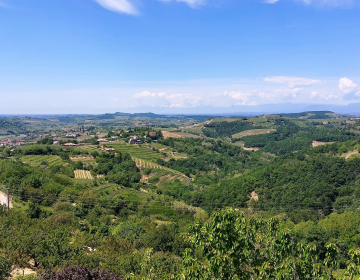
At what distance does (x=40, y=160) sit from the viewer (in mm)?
79750

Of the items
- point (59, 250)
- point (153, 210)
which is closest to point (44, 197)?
point (153, 210)

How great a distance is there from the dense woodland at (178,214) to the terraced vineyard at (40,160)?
65cm

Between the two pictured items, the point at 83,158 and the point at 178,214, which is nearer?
the point at 178,214

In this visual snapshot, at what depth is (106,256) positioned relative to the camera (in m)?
15.2

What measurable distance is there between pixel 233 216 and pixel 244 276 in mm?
1486

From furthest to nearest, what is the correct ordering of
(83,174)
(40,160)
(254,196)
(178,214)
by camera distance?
1. (40,160)
2. (83,174)
3. (254,196)
4. (178,214)

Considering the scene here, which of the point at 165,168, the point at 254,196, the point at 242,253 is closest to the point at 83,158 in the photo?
the point at 165,168

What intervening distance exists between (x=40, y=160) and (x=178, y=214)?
55.7 m

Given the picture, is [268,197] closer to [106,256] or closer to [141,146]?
[106,256]

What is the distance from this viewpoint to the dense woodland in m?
6.30

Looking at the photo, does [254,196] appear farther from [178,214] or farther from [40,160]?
[40,160]

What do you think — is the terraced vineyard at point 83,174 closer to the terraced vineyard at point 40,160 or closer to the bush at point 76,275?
the terraced vineyard at point 40,160

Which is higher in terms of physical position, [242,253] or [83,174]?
[242,253]

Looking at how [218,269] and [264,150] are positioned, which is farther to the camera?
[264,150]
